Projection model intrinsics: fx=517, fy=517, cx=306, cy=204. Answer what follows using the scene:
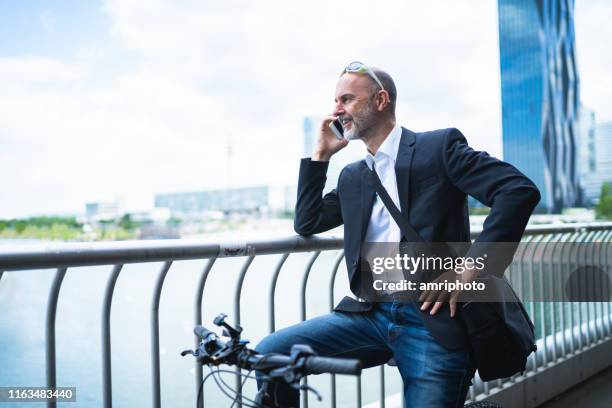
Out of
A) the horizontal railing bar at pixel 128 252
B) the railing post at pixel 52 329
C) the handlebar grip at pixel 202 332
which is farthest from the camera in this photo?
the railing post at pixel 52 329

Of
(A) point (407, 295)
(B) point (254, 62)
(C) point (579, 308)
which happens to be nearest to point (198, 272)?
(A) point (407, 295)

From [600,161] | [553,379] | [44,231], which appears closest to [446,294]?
[553,379]

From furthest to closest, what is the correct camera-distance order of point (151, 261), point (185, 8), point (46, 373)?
point (185, 8)
point (151, 261)
point (46, 373)

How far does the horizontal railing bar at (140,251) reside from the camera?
1.12m

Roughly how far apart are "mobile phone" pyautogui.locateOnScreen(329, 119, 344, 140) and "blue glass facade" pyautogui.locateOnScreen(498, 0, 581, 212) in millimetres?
6862

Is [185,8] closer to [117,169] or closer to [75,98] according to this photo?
[75,98]

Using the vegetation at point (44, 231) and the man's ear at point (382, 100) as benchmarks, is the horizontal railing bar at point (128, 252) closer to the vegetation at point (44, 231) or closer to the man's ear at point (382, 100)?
the vegetation at point (44, 231)

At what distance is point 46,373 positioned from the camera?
1237 mm

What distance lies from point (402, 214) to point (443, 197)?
0.40ft

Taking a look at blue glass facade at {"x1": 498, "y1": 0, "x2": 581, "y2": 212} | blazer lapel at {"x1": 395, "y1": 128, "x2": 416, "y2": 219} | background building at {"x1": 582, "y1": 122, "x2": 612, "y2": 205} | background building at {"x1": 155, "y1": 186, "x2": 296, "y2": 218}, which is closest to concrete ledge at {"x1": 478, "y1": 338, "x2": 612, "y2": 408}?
blazer lapel at {"x1": 395, "y1": 128, "x2": 416, "y2": 219}

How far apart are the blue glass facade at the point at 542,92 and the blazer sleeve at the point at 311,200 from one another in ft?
22.5

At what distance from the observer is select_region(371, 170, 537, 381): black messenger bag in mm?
1300

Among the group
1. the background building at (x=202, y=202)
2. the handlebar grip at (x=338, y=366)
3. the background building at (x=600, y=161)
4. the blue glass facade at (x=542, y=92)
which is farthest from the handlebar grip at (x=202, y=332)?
the background building at (x=202, y=202)

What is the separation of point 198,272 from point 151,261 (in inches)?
8.8
